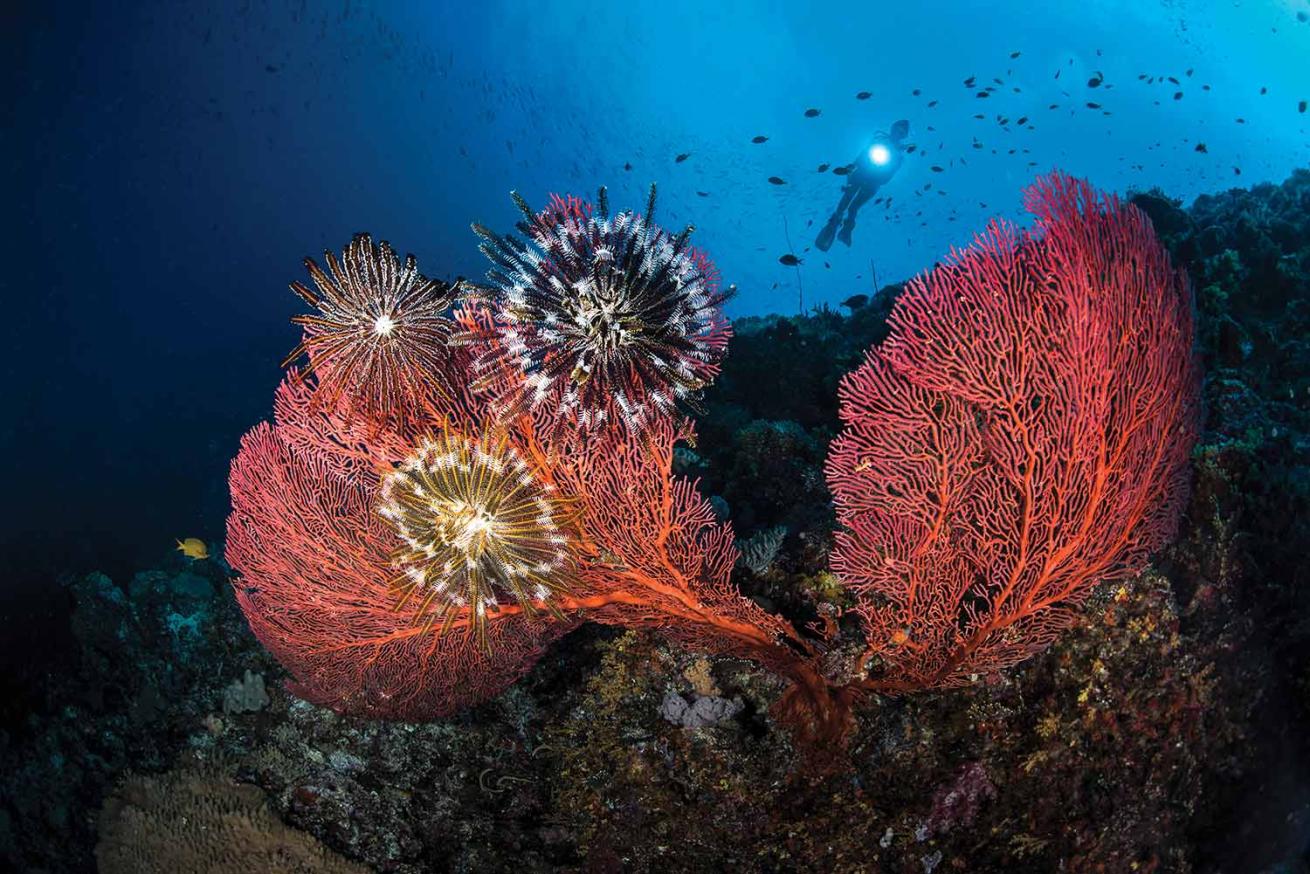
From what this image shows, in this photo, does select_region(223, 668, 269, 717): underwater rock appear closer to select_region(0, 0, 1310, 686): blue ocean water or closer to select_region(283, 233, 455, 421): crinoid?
select_region(283, 233, 455, 421): crinoid

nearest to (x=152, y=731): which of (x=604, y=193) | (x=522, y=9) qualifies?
(x=604, y=193)

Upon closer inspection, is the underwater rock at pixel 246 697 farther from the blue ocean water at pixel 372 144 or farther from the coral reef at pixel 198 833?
the blue ocean water at pixel 372 144

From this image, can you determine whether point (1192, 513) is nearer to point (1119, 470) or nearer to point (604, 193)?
point (1119, 470)

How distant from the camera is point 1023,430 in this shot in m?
3.54

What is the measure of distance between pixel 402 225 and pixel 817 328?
4385 centimetres

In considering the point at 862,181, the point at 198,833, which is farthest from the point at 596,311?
the point at 862,181

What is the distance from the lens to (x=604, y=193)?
3551 millimetres

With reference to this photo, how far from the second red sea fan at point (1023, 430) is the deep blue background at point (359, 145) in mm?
15891

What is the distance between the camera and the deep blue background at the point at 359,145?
23344mm

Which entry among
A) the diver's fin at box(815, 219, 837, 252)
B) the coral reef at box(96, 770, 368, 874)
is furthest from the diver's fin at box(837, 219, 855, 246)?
the coral reef at box(96, 770, 368, 874)

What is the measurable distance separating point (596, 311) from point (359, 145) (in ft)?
160

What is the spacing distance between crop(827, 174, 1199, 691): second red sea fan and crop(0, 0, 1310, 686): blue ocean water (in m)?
1.00

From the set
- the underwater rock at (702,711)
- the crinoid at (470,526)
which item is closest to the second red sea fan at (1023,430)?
the underwater rock at (702,711)

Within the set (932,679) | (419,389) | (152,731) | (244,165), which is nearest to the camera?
(419,389)
